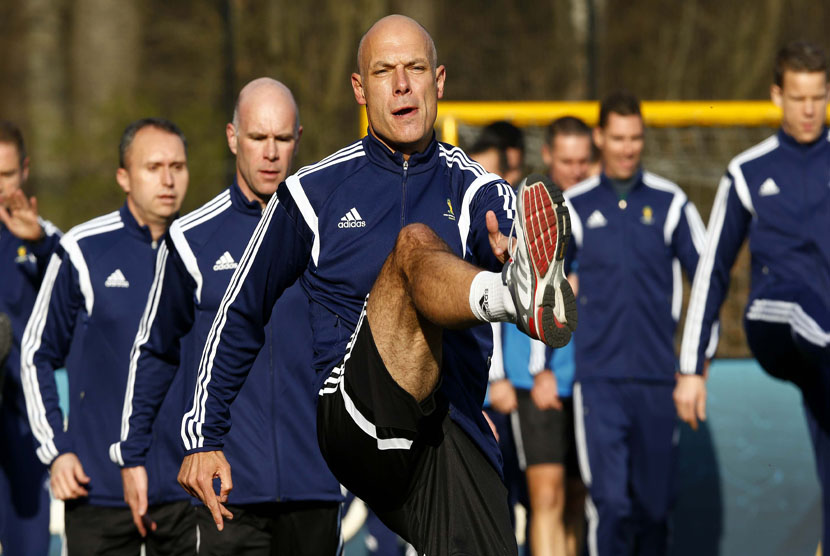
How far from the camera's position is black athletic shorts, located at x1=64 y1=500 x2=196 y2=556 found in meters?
6.50

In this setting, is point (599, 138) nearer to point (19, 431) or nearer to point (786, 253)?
point (786, 253)

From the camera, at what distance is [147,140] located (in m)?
6.93

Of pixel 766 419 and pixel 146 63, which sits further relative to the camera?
pixel 146 63

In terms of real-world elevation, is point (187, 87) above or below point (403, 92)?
above

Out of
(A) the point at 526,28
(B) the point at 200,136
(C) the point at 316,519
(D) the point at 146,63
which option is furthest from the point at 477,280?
(D) the point at 146,63

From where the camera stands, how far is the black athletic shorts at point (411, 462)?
441cm

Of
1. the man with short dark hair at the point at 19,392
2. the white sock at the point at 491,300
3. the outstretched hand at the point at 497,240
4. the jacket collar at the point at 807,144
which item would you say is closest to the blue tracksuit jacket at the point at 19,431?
the man with short dark hair at the point at 19,392

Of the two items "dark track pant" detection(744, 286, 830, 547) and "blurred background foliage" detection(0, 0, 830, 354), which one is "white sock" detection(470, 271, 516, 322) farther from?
"blurred background foliage" detection(0, 0, 830, 354)

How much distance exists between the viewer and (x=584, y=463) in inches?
328

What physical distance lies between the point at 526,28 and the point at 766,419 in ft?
27.5

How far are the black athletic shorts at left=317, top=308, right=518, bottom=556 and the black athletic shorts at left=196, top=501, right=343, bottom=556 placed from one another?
1.14 meters

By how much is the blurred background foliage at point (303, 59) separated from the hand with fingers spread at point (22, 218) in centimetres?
390

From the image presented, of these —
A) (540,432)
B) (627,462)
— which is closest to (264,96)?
(540,432)

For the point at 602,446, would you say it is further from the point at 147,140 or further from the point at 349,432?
the point at 349,432
